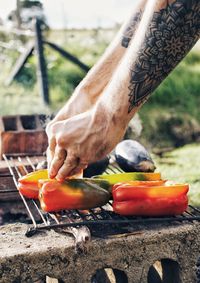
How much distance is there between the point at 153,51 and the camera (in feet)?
8.02

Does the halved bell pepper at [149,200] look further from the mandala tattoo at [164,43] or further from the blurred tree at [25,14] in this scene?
the blurred tree at [25,14]

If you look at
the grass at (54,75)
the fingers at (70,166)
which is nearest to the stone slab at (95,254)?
the fingers at (70,166)

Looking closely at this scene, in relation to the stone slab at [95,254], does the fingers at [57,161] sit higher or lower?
higher

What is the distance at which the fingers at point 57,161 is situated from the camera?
2499mm

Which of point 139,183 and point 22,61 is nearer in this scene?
point 139,183

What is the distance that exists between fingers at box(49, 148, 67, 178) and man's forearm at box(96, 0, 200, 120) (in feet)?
1.13

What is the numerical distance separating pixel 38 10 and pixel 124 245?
33.0 ft

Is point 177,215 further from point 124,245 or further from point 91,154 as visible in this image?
point 91,154

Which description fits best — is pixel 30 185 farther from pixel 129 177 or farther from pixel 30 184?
pixel 129 177

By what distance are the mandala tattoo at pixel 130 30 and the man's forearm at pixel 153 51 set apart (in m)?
0.72

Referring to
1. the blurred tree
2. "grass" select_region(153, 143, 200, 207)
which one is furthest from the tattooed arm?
the blurred tree

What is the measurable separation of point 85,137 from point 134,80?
397mm

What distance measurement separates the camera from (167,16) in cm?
241

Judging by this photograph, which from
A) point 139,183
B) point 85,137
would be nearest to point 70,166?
point 85,137
